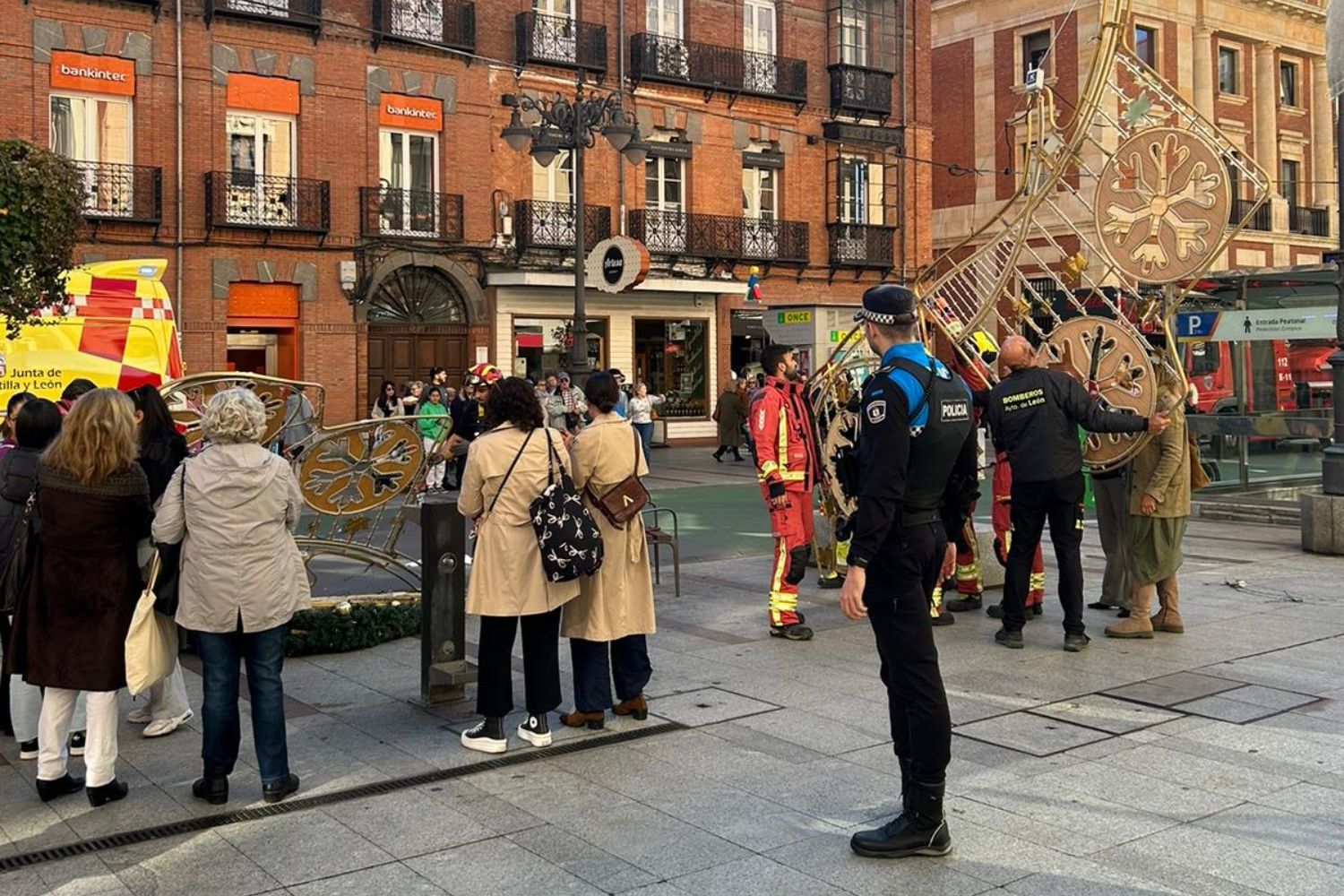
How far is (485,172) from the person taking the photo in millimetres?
27484

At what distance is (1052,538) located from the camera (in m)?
7.89

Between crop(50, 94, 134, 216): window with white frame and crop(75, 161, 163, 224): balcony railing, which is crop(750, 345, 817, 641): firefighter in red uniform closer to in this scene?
crop(75, 161, 163, 224): balcony railing

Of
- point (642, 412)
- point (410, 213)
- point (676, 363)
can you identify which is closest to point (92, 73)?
point (410, 213)

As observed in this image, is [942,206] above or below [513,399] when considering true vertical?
above

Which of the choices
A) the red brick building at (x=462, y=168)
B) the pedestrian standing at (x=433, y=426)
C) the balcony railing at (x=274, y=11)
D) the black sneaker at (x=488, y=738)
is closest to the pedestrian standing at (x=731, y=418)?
the red brick building at (x=462, y=168)

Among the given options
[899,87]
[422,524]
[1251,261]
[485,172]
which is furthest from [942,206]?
[422,524]

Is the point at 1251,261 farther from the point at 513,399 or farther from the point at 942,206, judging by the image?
the point at 513,399

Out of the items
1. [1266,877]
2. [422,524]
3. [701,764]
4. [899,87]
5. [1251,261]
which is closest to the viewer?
[1266,877]

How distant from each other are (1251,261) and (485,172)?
25053 mm

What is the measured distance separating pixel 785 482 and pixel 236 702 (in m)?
4.03

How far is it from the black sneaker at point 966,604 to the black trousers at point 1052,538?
115cm

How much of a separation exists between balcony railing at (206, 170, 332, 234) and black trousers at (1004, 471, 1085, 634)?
65.8 feet

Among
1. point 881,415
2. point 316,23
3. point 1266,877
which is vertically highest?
point 316,23

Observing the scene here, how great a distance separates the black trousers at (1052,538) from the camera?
7.79m
